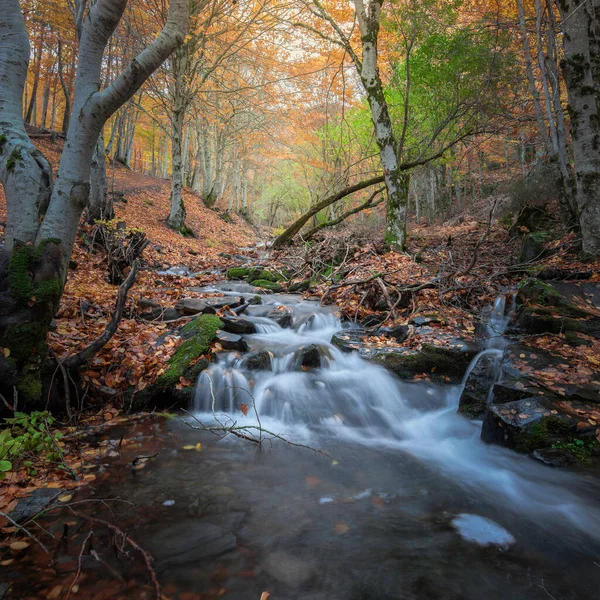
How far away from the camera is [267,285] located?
10859 millimetres

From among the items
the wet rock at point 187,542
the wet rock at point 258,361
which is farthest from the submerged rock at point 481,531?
the wet rock at point 258,361

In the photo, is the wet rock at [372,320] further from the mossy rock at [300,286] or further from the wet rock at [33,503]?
the wet rock at [33,503]

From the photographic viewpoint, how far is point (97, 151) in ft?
34.6

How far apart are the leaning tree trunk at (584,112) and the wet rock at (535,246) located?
1.07 m

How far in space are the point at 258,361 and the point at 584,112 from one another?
24.9 feet

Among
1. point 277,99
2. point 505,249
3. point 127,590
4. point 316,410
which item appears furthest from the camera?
point 277,99

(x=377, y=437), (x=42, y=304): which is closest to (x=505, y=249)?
(x=377, y=437)

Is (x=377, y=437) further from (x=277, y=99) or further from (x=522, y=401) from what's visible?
(x=277, y=99)

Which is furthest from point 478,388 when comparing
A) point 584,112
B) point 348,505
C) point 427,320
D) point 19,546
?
point 584,112

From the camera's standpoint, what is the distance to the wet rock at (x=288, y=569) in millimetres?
2445

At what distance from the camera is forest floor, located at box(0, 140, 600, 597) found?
4188mm

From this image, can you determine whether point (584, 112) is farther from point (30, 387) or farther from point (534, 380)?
point (30, 387)

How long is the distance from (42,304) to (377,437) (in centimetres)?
Result: 423

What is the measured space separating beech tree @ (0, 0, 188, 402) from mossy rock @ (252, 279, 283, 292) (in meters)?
6.84
